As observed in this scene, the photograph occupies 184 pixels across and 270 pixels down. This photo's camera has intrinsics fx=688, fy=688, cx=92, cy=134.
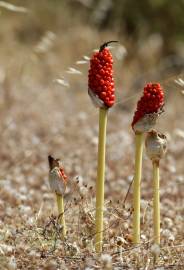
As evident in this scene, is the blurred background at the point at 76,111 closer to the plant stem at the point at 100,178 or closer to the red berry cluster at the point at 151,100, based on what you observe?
the plant stem at the point at 100,178

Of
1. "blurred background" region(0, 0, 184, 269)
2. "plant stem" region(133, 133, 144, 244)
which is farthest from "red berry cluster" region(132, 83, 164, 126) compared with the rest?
"blurred background" region(0, 0, 184, 269)

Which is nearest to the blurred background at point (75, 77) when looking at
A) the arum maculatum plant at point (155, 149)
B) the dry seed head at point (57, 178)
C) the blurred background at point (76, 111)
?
the blurred background at point (76, 111)

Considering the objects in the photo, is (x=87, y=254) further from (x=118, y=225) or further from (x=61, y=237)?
(x=118, y=225)

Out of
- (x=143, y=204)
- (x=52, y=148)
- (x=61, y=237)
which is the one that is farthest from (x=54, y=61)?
(x=61, y=237)

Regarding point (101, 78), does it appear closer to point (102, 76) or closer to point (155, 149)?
point (102, 76)

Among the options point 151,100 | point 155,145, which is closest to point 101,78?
point 151,100
